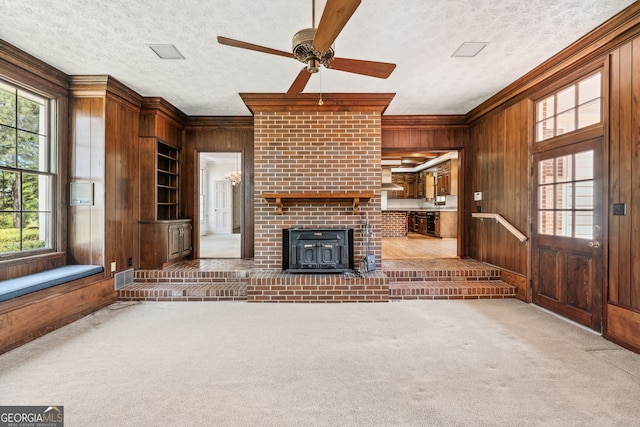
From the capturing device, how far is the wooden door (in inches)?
109

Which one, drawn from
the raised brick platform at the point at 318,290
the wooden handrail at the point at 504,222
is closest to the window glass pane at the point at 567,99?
the wooden handrail at the point at 504,222

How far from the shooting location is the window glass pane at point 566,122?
3.04 meters

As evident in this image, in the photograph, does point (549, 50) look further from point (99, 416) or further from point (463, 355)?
point (99, 416)

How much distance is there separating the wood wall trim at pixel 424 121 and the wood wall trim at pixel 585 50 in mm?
1060

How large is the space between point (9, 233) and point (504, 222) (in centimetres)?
574

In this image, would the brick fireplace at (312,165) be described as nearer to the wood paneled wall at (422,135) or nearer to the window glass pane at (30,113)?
the wood paneled wall at (422,135)

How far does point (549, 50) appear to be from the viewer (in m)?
2.94

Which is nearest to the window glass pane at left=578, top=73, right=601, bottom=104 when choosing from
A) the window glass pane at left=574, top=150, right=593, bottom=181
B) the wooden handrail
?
the window glass pane at left=574, top=150, right=593, bottom=181

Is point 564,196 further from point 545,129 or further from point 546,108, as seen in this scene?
point 546,108

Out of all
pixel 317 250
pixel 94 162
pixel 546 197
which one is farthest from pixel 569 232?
pixel 94 162

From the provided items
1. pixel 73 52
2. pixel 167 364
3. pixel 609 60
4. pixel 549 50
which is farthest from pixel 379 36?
pixel 167 364

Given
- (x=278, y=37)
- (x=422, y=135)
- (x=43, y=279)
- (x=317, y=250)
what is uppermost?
(x=278, y=37)

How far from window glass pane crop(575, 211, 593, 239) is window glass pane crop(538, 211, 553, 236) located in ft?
1.12

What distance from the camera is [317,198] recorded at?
3.96 metres
